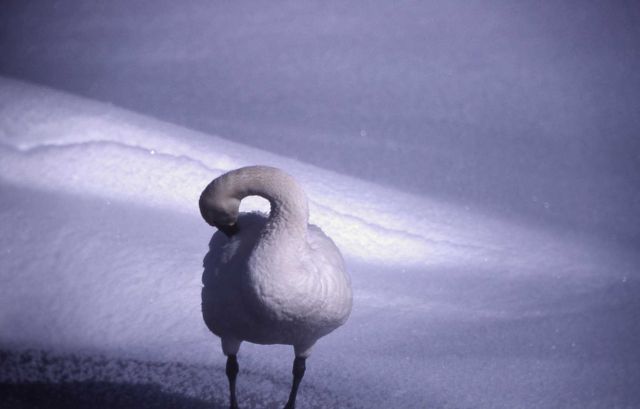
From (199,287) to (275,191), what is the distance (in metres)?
0.36

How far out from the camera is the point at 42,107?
1.01m

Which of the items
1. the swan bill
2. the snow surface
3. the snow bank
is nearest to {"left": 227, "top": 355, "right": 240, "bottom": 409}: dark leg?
the snow surface

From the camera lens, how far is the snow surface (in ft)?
2.17

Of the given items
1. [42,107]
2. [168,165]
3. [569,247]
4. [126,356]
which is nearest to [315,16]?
[168,165]

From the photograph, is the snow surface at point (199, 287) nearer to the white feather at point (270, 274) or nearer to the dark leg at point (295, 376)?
the dark leg at point (295, 376)

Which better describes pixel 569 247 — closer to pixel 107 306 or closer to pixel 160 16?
pixel 107 306

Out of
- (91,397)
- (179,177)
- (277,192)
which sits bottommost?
(91,397)

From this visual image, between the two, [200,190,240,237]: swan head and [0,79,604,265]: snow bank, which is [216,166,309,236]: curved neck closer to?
[200,190,240,237]: swan head

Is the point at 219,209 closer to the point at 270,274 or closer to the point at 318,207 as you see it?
the point at 270,274

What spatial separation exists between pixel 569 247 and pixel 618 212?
14 cm

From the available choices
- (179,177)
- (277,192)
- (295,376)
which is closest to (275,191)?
(277,192)

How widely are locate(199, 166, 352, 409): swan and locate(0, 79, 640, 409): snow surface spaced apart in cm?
17

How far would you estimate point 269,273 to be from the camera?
482mm

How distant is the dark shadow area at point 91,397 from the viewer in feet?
1.91
